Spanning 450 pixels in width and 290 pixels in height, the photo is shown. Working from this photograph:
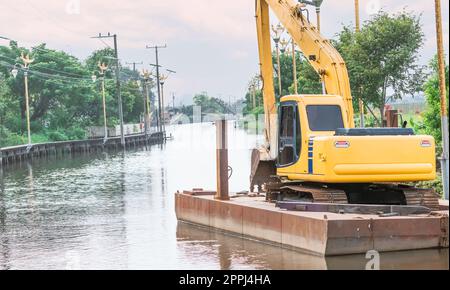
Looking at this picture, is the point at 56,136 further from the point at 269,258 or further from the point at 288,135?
the point at 269,258

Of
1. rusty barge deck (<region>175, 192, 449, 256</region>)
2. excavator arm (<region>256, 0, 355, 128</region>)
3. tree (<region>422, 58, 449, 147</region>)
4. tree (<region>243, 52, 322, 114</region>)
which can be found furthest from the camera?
tree (<region>243, 52, 322, 114</region>)

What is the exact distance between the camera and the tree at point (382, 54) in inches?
2094

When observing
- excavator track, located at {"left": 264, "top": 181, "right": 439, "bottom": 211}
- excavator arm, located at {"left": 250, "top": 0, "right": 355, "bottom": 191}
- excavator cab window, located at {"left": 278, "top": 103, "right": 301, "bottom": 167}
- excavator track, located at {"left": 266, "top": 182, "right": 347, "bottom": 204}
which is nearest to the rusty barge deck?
excavator track, located at {"left": 264, "top": 181, "right": 439, "bottom": 211}

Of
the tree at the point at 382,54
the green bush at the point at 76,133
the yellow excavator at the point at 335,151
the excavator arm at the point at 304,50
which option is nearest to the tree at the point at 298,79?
the tree at the point at 382,54

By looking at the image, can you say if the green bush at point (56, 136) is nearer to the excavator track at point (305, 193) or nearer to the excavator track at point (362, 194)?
the excavator track at point (305, 193)

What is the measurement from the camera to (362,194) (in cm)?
2567

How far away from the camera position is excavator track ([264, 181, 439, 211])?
968 inches

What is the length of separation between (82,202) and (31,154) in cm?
5435

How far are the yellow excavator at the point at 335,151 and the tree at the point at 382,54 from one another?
78.4 ft

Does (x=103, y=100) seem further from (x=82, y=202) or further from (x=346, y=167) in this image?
(x=346, y=167)

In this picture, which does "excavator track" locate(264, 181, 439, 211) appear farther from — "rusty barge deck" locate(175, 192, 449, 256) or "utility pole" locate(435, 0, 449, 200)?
"utility pole" locate(435, 0, 449, 200)

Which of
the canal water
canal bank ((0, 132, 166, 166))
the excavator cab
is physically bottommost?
the canal water

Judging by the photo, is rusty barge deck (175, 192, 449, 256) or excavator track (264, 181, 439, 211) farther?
excavator track (264, 181, 439, 211)
